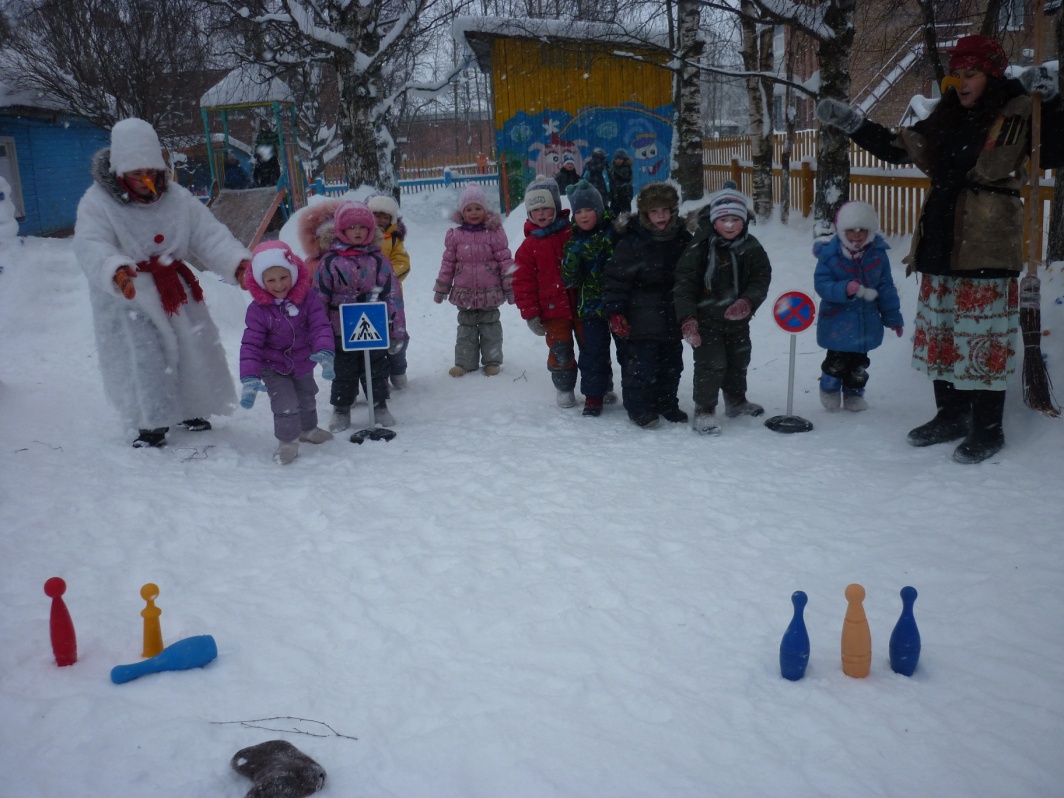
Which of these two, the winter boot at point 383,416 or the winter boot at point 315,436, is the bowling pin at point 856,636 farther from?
the winter boot at point 383,416

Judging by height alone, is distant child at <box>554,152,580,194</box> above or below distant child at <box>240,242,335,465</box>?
above

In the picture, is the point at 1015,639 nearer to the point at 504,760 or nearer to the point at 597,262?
the point at 504,760

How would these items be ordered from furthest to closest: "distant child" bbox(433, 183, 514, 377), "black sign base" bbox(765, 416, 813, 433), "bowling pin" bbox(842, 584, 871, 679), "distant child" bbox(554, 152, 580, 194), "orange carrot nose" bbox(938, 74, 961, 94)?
"distant child" bbox(554, 152, 580, 194), "distant child" bbox(433, 183, 514, 377), "black sign base" bbox(765, 416, 813, 433), "orange carrot nose" bbox(938, 74, 961, 94), "bowling pin" bbox(842, 584, 871, 679)

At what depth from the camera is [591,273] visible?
6.46 m

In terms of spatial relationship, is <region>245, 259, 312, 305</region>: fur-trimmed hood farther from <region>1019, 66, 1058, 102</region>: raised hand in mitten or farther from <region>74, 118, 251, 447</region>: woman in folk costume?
<region>1019, 66, 1058, 102</region>: raised hand in mitten

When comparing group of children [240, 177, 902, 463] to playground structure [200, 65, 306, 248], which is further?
playground structure [200, 65, 306, 248]

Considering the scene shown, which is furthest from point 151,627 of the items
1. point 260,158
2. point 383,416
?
point 260,158

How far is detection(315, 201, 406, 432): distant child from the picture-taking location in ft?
20.8

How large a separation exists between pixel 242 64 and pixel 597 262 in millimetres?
12899

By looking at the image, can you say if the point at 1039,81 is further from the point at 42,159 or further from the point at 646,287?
the point at 42,159

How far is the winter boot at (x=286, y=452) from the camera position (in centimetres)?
576

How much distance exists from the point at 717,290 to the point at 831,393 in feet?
3.91

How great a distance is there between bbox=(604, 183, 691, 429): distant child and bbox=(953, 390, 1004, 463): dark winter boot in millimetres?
2083

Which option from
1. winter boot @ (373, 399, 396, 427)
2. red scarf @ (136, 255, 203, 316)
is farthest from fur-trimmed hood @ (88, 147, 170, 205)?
winter boot @ (373, 399, 396, 427)
